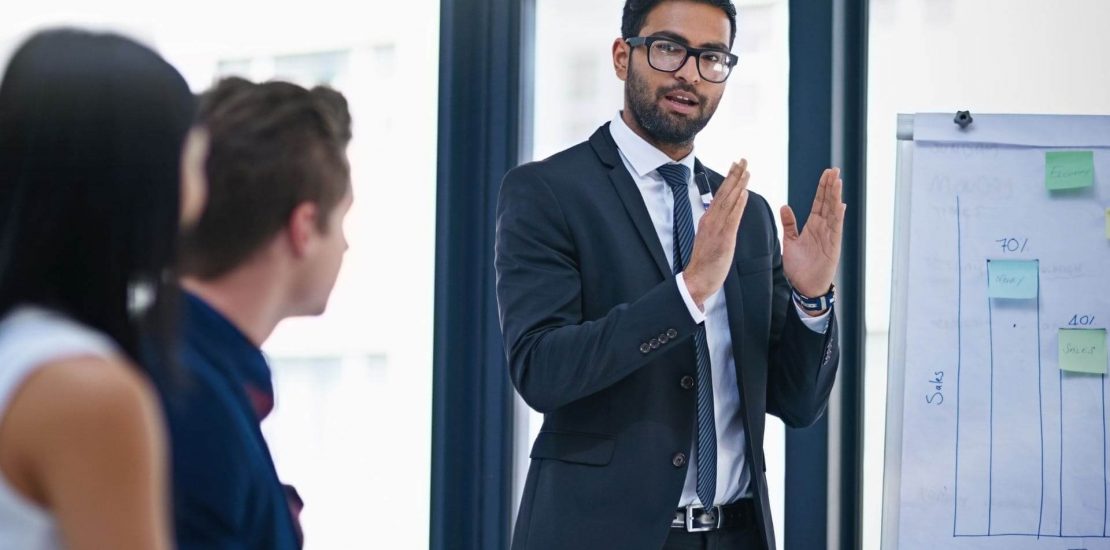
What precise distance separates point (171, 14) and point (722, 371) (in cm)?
204

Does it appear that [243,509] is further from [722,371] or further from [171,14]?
[171,14]

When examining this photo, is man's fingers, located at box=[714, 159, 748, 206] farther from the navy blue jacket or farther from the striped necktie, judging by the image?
the navy blue jacket

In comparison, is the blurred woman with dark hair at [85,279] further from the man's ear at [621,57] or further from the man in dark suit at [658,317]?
the man's ear at [621,57]

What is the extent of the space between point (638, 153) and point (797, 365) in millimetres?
464

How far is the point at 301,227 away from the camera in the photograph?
1.03m

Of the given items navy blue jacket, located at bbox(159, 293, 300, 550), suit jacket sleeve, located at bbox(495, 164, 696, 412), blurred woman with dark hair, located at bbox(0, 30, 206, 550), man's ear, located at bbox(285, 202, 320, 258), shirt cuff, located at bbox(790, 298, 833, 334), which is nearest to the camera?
blurred woman with dark hair, located at bbox(0, 30, 206, 550)

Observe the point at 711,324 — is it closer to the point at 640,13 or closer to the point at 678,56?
the point at 678,56

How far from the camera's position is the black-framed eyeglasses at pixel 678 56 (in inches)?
79.4

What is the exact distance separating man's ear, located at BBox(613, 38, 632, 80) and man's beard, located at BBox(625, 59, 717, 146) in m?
0.07

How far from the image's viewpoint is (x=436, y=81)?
2.94 meters

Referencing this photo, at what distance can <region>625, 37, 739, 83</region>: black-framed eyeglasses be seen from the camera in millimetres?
2016

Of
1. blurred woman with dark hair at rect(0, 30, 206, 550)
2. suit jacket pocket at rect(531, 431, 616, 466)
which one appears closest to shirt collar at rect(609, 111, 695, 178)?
suit jacket pocket at rect(531, 431, 616, 466)

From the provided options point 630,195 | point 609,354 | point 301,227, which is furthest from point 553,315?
point 301,227

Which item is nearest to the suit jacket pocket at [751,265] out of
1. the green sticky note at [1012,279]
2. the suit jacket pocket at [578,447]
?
the suit jacket pocket at [578,447]
